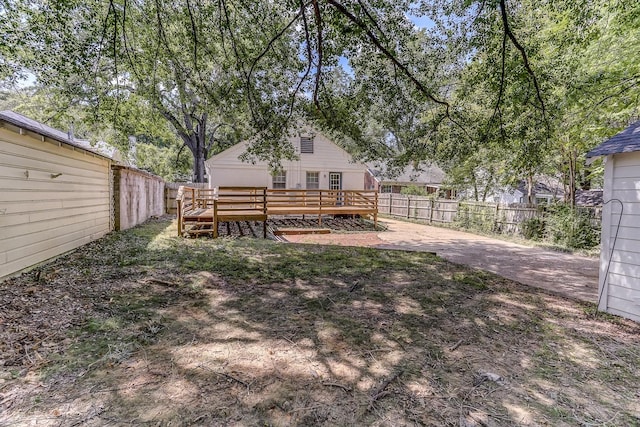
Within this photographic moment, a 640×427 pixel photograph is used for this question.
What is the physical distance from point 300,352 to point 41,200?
513cm

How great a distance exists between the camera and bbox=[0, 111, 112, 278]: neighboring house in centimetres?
427

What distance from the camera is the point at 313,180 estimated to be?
16016mm

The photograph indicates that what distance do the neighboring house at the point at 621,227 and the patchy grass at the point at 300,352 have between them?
305 millimetres

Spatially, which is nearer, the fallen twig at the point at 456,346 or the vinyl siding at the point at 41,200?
the fallen twig at the point at 456,346

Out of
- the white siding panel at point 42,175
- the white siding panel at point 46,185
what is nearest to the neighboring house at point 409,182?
the white siding panel at point 42,175

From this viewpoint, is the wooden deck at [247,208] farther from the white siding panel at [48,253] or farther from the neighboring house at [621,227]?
the neighboring house at [621,227]

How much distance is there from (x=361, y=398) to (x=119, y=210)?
29.9 ft

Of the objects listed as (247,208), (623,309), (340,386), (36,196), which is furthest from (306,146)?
(340,386)

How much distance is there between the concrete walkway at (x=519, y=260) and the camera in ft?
17.4

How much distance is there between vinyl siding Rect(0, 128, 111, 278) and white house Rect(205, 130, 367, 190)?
723cm

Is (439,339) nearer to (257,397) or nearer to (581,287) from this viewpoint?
(257,397)

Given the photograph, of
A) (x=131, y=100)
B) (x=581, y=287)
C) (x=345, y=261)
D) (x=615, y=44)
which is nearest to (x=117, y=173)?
(x=131, y=100)

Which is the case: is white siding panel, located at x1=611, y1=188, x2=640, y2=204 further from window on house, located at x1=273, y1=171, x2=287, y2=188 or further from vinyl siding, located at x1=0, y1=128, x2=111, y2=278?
window on house, located at x1=273, y1=171, x2=287, y2=188

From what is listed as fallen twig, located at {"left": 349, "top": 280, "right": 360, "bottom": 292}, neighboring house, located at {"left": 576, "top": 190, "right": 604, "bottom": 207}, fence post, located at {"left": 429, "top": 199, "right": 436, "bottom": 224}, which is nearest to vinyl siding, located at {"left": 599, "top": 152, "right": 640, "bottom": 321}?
fallen twig, located at {"left": 349, "top": 280, "right": 360, "bottom": 292}
